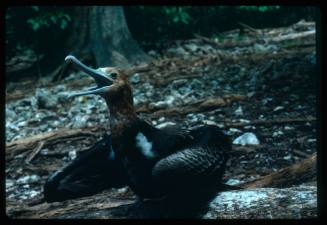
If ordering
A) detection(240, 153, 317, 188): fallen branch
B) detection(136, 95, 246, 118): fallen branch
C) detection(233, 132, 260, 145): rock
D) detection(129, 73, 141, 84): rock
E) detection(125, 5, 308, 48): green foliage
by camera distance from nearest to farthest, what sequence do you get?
detection(240, 153, 317, 188): fallen branch → detection(233, 132, 260, 145): rock → detection(136, 95, 246, 118): fallen branch → detection(129, 73, 141, 84): rock → detection(125, 5, 308, 48): green foliage

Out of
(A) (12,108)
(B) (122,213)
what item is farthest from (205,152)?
(A) (12,108)

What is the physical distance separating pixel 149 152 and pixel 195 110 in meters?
1.76

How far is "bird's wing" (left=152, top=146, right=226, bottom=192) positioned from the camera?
2.61 meters

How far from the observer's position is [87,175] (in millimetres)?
2848

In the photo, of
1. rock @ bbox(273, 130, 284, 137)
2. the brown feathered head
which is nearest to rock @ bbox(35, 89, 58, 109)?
rock @ bbox(273, 130, 284, 137)

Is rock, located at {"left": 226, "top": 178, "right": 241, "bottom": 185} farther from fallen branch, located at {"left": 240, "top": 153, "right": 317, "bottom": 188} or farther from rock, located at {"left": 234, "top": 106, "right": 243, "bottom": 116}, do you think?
rock, located at {"left": 234, "top": 106, "right": 243, "bottom": 116}

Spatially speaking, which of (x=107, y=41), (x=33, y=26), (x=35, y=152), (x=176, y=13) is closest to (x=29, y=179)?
(x=35, y=152)

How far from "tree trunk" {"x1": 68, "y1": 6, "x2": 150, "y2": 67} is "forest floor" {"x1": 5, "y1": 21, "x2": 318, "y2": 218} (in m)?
0.19

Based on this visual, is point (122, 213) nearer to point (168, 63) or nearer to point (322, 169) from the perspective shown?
point (322, 169)

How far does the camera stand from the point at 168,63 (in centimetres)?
573

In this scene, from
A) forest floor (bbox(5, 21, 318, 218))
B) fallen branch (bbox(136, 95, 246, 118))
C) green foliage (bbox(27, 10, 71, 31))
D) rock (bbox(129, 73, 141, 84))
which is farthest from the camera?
green foliage (bbox(27, 10, 71, 31))

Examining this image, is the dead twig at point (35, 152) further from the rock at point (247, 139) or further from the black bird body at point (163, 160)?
the black bird body at point (163, 160)

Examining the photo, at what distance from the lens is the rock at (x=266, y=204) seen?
2.60 meters

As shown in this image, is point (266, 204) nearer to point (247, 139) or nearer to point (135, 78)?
point (247, 139)
